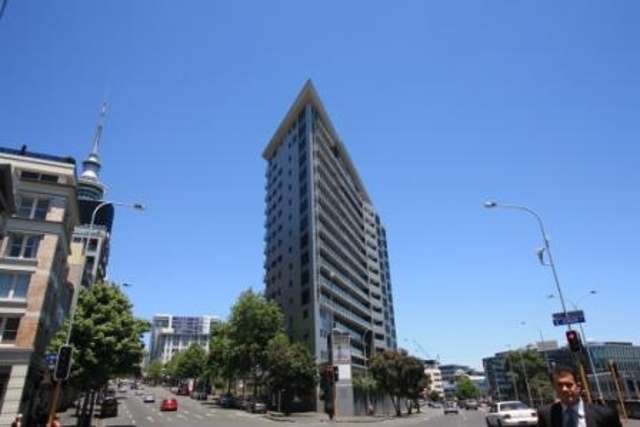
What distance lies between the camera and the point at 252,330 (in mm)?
62156

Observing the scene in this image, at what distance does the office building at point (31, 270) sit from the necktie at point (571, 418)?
120 ft

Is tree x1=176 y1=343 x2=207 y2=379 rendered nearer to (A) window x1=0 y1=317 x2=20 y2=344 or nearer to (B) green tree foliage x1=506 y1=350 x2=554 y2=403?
(B) green tree foliage x1=506 y1=350 x2=554 y2=403

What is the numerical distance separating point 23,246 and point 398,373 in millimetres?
51449

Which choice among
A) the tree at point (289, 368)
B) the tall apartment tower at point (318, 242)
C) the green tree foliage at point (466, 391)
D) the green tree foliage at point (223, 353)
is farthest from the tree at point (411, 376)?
the green tree foliage at point (466, 391)

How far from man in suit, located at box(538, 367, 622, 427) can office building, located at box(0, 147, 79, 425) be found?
120 ft

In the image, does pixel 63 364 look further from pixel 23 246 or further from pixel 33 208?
pixel 33 208

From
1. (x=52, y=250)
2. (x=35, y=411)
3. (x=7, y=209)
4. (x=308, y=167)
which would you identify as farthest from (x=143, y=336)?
(x=308, y=167)

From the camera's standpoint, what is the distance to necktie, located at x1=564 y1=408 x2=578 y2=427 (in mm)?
4685

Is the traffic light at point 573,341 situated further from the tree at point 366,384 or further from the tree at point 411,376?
the tree at point 366,384

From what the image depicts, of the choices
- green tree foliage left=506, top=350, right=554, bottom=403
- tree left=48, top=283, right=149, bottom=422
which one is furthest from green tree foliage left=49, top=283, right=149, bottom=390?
green tree foliage left=506, top=350, right=554, bottom=403

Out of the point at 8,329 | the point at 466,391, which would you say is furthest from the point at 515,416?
the point at 466,391

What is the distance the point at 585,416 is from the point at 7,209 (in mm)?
14833

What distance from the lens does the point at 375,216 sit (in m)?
125

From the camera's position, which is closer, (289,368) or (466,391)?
(289,368)
